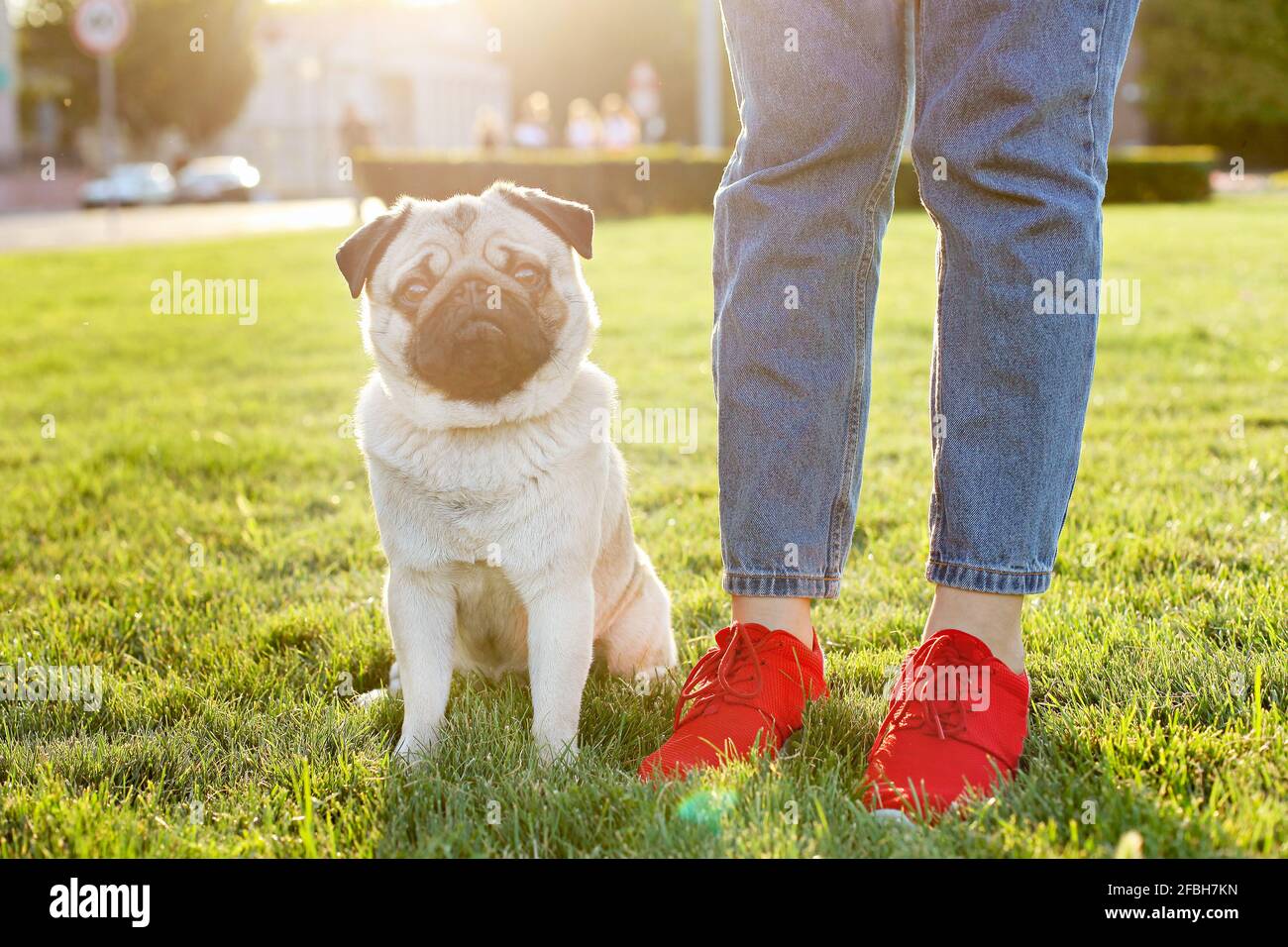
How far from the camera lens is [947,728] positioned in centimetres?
191

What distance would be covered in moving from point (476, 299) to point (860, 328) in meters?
0.80

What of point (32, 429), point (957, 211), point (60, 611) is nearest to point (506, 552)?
point (957, 211)

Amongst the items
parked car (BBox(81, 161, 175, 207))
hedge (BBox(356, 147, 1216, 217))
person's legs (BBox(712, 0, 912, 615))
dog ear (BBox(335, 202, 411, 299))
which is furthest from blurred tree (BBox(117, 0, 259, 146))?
person's legs (BBox(712, 0, 912, 615))

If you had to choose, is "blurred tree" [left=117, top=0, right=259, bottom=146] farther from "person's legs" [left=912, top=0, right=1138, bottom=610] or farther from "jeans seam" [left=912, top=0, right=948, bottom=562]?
"person's legs" [left=912, top=0, right=1138, bottom=610]

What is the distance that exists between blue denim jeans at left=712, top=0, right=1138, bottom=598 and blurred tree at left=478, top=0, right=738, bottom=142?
148 ft

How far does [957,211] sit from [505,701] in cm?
134

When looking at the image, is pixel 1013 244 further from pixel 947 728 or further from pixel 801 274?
pixel 947 728

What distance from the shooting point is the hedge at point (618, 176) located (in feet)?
60.1

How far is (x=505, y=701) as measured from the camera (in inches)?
95.0

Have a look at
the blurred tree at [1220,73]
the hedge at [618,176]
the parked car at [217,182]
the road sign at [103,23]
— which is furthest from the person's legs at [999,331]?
the parked car at [217,182]

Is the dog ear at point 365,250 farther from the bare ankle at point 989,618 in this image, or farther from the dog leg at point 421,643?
the bare ankle at point 989,618

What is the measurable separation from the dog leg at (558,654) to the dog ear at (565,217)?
75 centimetres

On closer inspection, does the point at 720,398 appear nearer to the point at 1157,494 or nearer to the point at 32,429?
the point at 1157,494

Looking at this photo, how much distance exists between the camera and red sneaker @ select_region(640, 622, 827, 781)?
2008 millimetres
